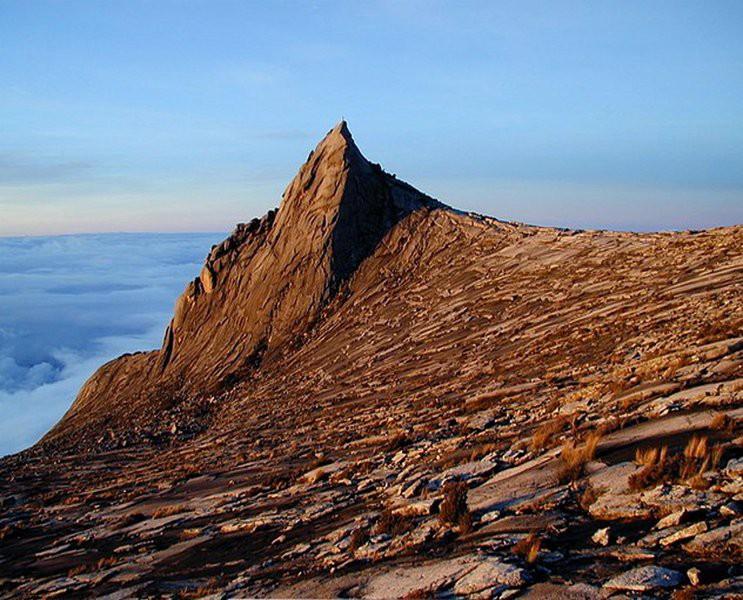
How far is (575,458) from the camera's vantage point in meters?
10.7

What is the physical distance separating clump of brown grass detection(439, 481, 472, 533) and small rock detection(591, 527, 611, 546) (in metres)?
1.98

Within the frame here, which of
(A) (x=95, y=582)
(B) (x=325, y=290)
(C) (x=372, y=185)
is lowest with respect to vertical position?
(A) (x=95, y=582)

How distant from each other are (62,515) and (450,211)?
31596 mm

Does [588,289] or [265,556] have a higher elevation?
[588,289]

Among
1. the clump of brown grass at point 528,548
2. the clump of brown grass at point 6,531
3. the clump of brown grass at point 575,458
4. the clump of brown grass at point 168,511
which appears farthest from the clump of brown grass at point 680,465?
the clump of brown grass at point 6,531

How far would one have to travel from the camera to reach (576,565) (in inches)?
302

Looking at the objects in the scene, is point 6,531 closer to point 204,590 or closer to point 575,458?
point 204,590

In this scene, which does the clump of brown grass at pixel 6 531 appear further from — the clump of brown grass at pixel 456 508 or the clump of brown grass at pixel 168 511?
the clump of brown grass at pixel 456 508

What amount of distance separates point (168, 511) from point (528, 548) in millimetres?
10829

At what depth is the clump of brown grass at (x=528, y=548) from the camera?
7945mm

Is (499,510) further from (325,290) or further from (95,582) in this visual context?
(325,290)

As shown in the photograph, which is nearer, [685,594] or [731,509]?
[685,594]

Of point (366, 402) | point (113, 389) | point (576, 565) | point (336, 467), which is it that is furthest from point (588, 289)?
point (113, 389)

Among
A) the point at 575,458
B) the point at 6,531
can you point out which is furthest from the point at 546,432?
the point at 6,531
